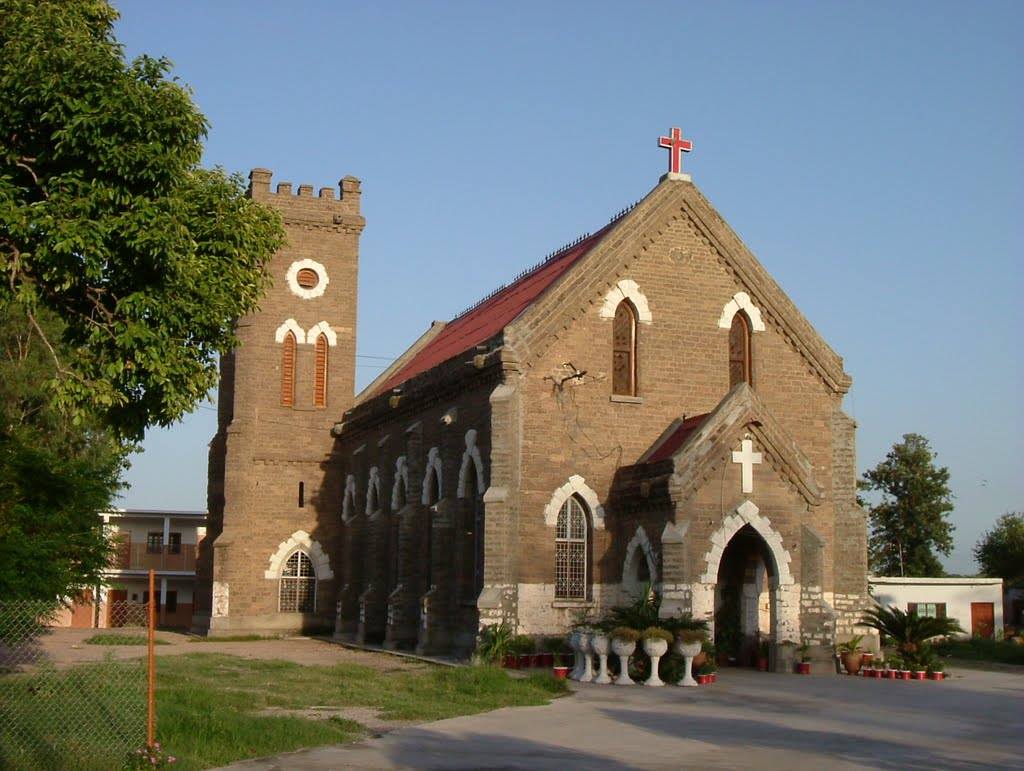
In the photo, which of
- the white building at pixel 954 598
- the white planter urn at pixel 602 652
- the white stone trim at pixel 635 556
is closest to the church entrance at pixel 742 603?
the white stone trim at pixel 635 556

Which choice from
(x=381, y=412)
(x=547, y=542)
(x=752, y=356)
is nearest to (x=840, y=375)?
(x=752, y=356)

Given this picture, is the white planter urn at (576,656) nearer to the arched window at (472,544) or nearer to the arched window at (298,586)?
the arched window at (472,544)

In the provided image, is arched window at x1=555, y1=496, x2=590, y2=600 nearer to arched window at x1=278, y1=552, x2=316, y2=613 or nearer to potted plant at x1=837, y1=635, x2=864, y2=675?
potted plant at x1=837, y1=635, x2=864, y2=675

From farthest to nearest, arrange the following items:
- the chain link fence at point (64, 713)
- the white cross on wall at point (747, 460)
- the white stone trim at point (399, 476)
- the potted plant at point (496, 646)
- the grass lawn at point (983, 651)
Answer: the white stone trim at point (399, 476) < the grass lawn at point (983, 651) < the white cross on wall at point (747, 460) < the potted plant at point (496, 646) < the chain link fence at point (64, 713)

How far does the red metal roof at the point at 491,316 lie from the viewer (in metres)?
33.2

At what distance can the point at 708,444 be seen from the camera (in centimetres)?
2664

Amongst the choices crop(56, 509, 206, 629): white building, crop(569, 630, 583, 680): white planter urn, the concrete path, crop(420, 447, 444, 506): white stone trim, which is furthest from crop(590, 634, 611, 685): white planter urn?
crop(56, 509, 206, 629): white building

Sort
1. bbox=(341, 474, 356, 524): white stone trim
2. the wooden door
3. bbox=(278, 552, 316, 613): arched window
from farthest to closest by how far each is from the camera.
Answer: the wooden door < bbox=(278, 552, 316, 613): arched window < bbox=(341, 474, 356, 524): white stone trim

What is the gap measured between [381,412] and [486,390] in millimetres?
8841

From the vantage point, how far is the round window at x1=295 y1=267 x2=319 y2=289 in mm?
43469

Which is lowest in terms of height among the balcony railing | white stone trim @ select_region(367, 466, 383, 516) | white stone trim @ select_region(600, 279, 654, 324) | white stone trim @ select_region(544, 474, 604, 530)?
the balcony railing

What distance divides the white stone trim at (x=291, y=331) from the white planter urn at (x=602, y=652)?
21.7m

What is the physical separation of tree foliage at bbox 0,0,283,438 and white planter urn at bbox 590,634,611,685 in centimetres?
1032

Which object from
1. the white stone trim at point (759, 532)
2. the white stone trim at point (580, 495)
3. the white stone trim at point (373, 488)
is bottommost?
the white stone trim at point (759, 532)
